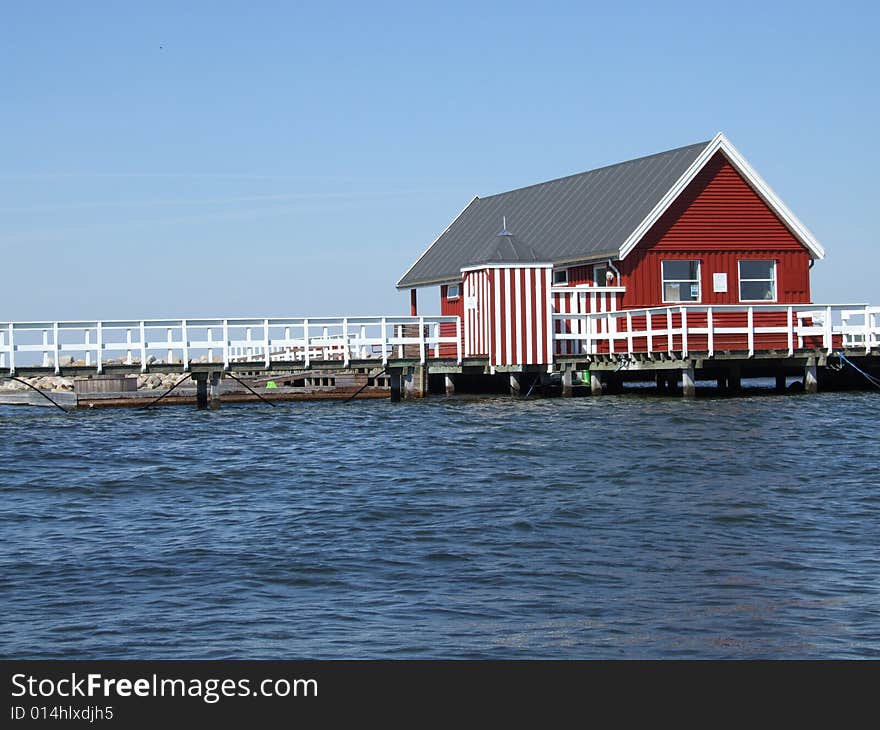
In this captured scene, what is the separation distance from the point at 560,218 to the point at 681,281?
5.87m

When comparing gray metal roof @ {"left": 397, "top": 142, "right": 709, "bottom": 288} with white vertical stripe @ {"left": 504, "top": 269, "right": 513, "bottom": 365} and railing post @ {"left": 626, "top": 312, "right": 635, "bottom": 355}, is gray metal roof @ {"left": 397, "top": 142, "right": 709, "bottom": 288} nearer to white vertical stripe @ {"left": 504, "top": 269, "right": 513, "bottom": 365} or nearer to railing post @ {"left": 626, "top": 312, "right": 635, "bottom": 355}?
white vertical stripe @ {"left": 504, "top": 269, "right": 513, "bottom": 365}

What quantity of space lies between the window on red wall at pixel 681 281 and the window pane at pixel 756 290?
131 cm

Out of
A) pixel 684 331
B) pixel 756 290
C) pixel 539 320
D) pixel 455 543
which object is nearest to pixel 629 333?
pixel 684 331

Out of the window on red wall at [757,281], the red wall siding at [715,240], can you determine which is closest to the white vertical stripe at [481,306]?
the red wall siding at [715,240]

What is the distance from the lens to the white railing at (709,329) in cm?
3375

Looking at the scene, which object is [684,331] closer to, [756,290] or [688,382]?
[688,382]

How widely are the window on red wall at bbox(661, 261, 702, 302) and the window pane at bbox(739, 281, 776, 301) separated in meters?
1.31

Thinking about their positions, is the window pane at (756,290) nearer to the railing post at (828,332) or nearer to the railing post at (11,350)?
the railing post at (828,332)

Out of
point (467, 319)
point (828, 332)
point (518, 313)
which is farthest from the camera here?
point (467, 319)

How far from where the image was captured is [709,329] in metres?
33.2

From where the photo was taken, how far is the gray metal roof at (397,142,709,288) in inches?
1454

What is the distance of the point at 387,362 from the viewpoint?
118ft
